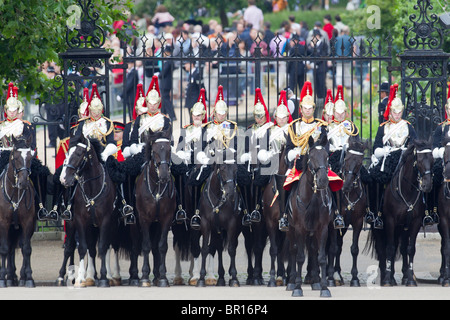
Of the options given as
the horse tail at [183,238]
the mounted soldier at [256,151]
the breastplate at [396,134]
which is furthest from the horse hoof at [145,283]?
the breastplate at [396,134]

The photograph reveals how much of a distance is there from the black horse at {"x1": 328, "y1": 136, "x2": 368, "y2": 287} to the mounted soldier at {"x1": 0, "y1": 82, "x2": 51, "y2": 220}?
148 inches

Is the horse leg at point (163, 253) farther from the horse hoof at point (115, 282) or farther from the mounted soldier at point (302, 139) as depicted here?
the mounted soldier at point (302, 139)

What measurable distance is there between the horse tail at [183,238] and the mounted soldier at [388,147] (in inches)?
99.5

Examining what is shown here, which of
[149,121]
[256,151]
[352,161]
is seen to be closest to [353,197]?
[352,161]

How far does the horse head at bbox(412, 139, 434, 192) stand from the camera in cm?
1522

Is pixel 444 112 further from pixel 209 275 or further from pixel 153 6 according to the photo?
pixel 153 6

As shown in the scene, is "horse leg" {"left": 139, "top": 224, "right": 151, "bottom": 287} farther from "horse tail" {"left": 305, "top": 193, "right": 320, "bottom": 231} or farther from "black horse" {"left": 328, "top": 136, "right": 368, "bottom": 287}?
"black horse" {"left": 328, "top": 136, "right": 368, "bottom": 287}

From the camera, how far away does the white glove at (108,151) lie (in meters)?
16.0

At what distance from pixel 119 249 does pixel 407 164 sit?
402 cm

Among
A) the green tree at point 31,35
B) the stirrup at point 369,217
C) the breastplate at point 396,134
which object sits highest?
the green tree at point 31,35

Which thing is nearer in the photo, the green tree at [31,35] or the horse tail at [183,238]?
the horse tail at [183,238]

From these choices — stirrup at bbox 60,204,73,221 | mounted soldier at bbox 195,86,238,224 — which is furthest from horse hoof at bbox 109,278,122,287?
mounted soldier at bbox 195,86,238,224

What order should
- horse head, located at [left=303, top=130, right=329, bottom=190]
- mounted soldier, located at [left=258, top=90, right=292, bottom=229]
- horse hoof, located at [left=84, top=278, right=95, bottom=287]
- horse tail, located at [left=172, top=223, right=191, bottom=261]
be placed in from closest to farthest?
1. horse head, located at [left=303, top=130, right=329, bottom=190]
2. mounted soldier, located at [left=258, top=90, right=292, bottom=229]
3. horse hoof, located at [left=84, top=278, right=95, bottom=287]
4. horse tail, located at [left=172, top=223, right=191, bottom=261]

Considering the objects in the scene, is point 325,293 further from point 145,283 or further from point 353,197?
point 145,283
